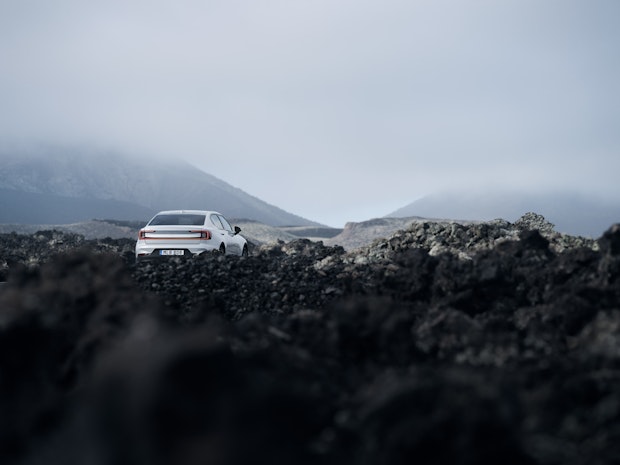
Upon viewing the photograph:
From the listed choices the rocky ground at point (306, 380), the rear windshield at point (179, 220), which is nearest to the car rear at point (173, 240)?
the rear windshield at point (179, 220)

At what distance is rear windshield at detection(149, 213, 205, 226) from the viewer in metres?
17.8

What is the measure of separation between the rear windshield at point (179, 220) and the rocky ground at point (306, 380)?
9816 mm

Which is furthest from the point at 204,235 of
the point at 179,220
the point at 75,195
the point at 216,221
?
the point at 75,195

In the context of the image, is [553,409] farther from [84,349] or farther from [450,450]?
[84,349]

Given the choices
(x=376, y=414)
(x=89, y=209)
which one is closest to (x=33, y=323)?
(x=376, y=414)

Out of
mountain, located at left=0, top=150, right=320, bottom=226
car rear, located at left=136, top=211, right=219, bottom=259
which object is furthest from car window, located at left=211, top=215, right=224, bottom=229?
mountain, located at left=0, top=150, right=320, bottom=226

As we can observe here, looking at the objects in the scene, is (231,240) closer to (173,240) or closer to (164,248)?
(173,240)

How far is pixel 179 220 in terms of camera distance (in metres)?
17.9

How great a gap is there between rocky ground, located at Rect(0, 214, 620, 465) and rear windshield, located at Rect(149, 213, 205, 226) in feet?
32.2

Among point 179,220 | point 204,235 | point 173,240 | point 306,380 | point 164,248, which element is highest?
point 179,220

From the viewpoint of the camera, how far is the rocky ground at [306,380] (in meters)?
3.32

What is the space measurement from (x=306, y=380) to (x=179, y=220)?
44.7 ft

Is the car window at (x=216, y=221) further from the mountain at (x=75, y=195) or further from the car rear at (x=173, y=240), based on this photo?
the mountain at (x=75, y=195)

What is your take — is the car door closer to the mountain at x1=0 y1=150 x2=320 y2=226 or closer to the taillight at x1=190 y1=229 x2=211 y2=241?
the taillight at x1=190 y1=229 x2=211 y2=241
